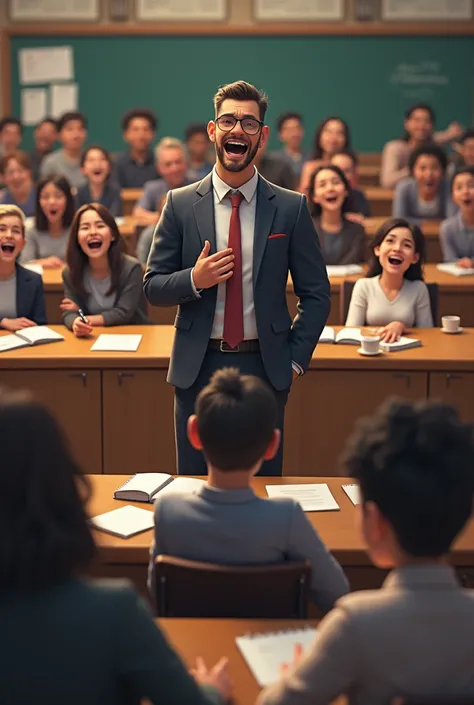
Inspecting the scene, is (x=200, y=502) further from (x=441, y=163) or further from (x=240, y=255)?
(x=441, y=163)

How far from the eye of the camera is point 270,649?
1.92 metres

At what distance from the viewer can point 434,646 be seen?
1495mm

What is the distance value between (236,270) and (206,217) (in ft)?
0.63

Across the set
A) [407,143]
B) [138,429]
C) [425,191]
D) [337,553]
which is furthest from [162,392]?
[407,143]

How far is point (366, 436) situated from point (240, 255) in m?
1.64

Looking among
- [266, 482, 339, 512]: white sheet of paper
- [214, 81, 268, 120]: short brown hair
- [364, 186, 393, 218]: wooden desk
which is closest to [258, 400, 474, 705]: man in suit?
[266, 482, 339, 512]: white sheet of paper

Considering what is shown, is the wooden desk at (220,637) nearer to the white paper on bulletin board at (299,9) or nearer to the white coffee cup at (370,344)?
the white coffee cup at (370,344)

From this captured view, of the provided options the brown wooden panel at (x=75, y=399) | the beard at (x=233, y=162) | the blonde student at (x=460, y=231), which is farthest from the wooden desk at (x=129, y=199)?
the beard at (x=233, y=162)

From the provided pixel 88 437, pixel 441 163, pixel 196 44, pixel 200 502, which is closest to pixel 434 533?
pixel 200 502

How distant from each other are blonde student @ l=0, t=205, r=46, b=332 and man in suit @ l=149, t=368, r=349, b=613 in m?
2.72

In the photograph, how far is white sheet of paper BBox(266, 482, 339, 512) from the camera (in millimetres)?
2688

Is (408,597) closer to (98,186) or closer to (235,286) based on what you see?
(235,286)

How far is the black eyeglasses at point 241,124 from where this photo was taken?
3029 millimetres

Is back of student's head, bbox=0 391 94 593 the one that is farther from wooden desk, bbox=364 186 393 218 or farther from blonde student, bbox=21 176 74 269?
wooden desk, bbox=364 186 393 218
